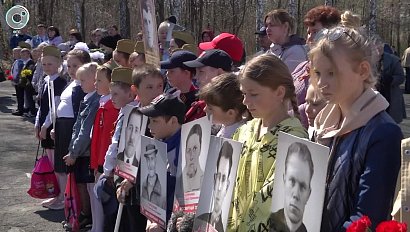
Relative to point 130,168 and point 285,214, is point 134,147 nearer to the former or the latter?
point 130,168

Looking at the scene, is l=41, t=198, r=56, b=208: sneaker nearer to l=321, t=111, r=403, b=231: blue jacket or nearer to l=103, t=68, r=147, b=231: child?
l=103, t=68, r=147, b=231: child

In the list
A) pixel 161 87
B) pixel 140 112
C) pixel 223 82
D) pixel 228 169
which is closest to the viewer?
pixel 228 169

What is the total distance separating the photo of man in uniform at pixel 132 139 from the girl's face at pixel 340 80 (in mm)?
2074

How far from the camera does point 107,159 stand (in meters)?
5.25

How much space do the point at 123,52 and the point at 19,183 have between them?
2685 mm

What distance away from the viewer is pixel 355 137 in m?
2.53

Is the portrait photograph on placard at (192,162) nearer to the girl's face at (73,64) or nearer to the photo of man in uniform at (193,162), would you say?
the photo of man in uniform at (193,162)

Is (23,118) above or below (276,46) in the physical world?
below

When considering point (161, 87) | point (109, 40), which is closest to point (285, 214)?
point (161, 87)

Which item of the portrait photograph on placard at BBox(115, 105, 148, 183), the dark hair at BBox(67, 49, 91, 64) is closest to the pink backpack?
the dark hair at BBox(67, 49, 91, 64)

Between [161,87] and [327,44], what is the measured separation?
8.36 feet

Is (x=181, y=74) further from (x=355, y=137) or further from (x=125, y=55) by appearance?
(x=355, y=137)

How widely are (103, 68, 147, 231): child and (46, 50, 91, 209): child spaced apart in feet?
4.43

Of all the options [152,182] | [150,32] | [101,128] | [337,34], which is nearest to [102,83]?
[101,128]
